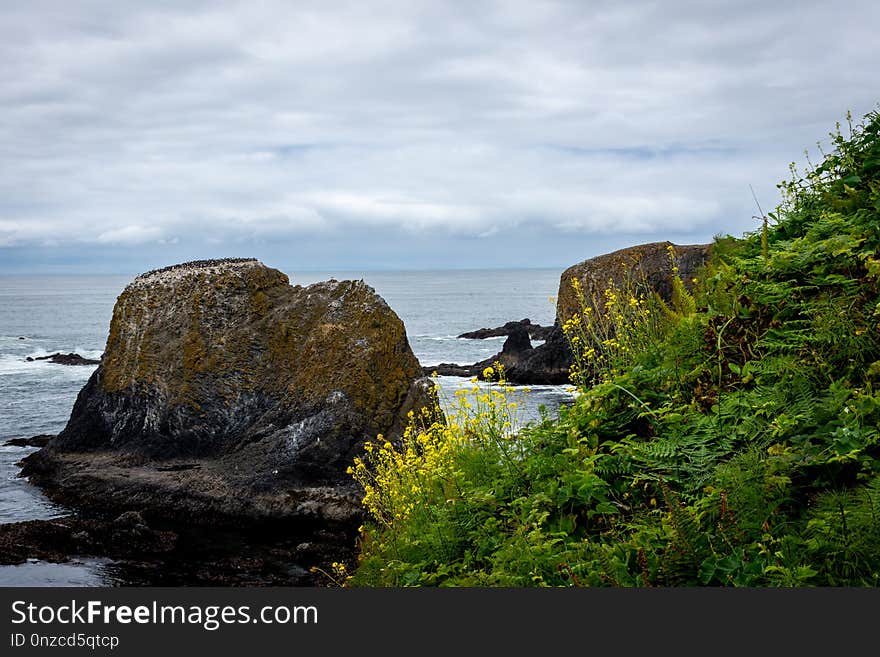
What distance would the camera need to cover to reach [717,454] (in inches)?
189

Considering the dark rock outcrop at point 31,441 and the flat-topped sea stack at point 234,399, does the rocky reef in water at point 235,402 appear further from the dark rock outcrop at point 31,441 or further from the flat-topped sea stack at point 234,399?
the dark rock outcrop at point 31,441

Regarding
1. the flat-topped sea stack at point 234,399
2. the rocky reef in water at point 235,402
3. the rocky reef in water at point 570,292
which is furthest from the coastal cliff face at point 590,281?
the rocky reef in water at point 235,402

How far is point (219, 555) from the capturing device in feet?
51.1


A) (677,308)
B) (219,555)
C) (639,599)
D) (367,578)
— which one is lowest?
(219,555)

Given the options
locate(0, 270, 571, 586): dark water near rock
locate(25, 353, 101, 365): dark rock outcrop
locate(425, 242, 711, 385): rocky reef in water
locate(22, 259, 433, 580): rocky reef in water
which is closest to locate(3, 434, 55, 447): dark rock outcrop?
locate(0, 270, 571, 586): dark water near rock

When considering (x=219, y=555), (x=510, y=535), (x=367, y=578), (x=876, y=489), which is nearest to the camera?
(x=876, y=489)

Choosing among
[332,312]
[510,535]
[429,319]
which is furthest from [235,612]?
[429,319]

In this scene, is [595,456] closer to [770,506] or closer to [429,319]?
[770,506]

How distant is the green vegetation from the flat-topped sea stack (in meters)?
11.6

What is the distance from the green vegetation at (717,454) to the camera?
411cm

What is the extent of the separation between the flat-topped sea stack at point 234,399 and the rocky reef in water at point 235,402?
0.04 meters

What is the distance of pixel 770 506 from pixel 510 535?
1718 millimetres

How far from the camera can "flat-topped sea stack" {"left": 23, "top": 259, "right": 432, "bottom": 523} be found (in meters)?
18.2

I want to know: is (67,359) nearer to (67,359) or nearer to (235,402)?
(67,359)
